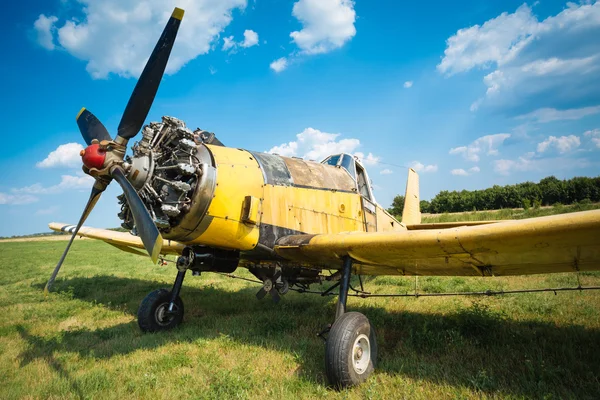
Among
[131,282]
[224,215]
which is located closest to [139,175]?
[224,215]

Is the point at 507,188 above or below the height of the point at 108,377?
above

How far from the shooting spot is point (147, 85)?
4.75 m

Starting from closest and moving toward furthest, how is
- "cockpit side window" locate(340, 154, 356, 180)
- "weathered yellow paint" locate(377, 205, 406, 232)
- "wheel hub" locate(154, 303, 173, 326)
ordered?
"wheel hub" locate(154, 303, 173, 326) < "cockpit side window" locate(340, 154, 356, 180) < "weathered yellow paint" locate(377, 205, 406, 232)

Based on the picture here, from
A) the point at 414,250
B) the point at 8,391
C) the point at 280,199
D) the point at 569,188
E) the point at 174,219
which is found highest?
the point at 569,188

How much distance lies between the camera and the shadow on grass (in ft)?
11.5

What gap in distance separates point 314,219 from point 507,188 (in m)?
58.9

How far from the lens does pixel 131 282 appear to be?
11055 mm

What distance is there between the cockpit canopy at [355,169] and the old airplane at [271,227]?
2.33ft

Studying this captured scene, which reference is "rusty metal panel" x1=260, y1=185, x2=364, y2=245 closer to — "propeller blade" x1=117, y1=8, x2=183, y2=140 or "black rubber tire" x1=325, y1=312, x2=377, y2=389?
"black rubber tire" x1=325, y1=312, x2=377, y2=389

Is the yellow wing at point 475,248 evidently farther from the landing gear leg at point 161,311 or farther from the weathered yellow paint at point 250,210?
the landing gear leg at point 161,311

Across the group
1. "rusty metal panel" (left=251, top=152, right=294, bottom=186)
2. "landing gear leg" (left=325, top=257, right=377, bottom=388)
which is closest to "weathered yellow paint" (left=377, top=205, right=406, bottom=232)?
→ "rusty metal panel" (left=251, top=152, right=294, bottom=186)

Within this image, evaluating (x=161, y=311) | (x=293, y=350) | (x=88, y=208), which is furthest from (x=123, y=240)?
(x=293, y=350)

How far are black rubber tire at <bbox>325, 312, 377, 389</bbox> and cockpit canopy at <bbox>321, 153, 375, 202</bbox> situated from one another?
307 centimetres

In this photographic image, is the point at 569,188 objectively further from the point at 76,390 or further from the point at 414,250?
the point at 76,390
